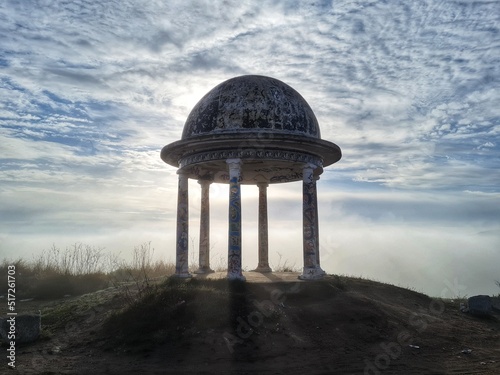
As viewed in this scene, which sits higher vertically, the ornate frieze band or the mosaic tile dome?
the mosaic tile dome

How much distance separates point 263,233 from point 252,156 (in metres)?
7.18

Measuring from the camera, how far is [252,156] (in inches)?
651

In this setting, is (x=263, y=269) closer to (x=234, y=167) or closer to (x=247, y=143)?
(x=234, y=167)

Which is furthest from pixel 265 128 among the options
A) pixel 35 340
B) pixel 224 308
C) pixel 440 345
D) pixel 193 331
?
pixel 35 340

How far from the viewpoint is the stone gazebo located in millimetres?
16344

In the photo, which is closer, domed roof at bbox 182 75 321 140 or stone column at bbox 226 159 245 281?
stone column at bbox 226 159 245 281

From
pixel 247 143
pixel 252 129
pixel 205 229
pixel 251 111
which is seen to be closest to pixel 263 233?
pixel 205 229

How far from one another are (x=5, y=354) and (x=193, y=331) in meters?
5.43

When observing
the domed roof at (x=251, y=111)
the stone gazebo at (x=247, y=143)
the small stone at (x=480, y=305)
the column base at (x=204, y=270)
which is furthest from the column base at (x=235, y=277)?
the small stone at (x=480, y=305)

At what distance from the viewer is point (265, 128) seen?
16500 millimetres

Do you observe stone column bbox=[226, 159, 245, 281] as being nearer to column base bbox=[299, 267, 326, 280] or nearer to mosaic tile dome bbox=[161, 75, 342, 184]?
mosaic tile dome bbox=[161, 75, 342, 184]

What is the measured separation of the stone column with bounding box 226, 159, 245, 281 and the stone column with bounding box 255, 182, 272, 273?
6005 millimetres

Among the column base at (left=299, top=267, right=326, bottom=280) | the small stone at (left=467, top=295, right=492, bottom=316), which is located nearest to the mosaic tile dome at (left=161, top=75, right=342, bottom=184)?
the column base at (left=299, top=267, right=326, bottom=280)

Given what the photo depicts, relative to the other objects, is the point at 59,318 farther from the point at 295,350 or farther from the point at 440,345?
the point at 440,345
